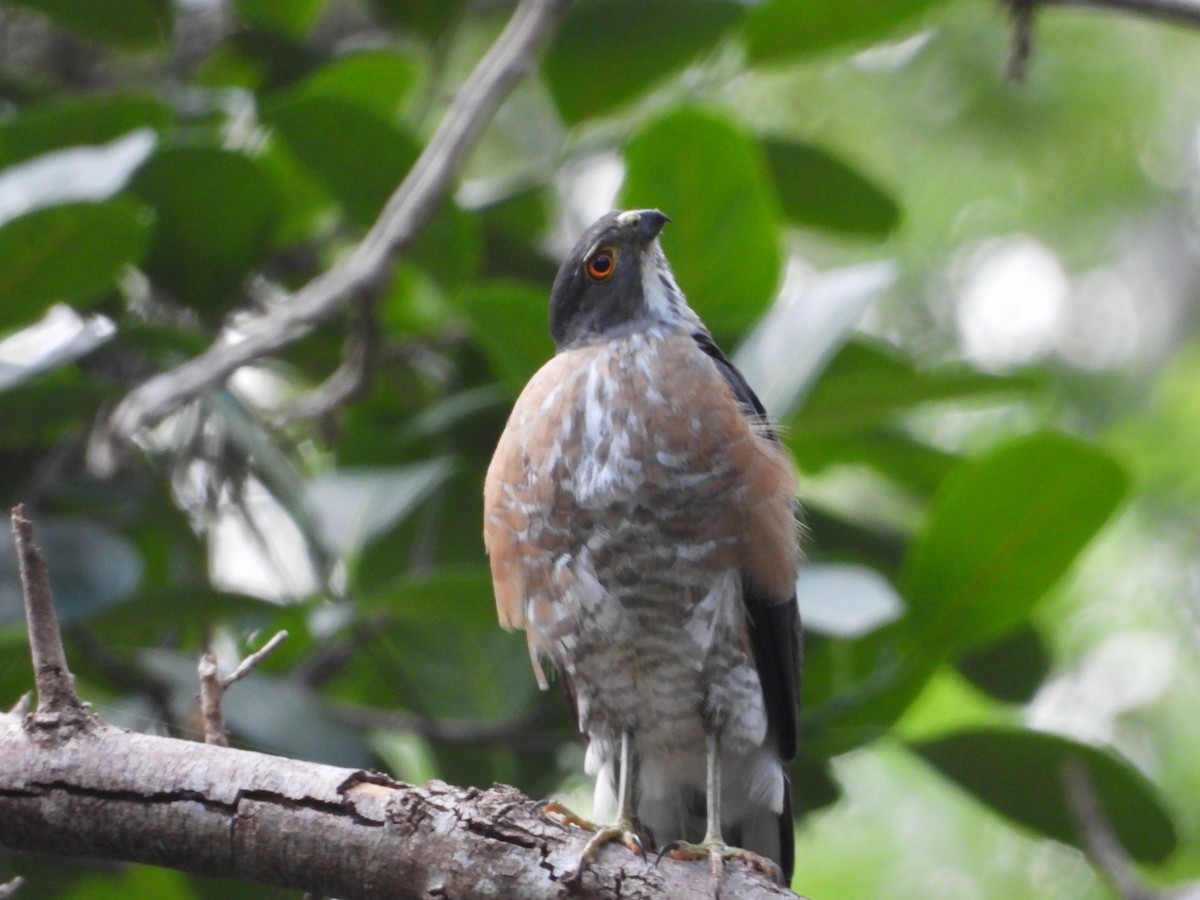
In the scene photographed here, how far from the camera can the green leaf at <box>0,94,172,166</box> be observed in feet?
11.5

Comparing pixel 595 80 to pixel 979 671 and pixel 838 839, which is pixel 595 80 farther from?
pixel 838 839

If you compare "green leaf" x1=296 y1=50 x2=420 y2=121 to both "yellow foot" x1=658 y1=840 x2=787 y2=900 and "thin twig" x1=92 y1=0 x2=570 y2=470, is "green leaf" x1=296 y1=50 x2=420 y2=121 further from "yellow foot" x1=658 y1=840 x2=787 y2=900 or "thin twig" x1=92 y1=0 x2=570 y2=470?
"yellow foot" x1=658 y1=840 x2=787 y2=900

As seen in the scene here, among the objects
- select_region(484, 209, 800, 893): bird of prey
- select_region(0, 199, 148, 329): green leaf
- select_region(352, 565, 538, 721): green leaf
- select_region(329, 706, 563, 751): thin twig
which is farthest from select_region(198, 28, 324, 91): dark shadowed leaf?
select_region(329, 706, 563, 751): thin twig

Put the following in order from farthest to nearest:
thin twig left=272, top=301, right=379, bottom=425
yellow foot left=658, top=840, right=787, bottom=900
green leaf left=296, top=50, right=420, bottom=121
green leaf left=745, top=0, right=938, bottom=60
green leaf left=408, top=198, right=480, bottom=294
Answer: green leaf left=296, top=50, right=420, bottom=121 < green leaf left=745, top=0, right=938, bottom=60 < green leaf left=408, top=198, right=480, bottom=294 < thin twig left=272, top=301, right=379, bottom=425 < yellow foot left=658, top=840, right=787, bottom=900

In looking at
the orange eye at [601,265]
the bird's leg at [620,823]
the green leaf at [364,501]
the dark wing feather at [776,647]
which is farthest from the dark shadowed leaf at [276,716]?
the orange eye at [601,265]

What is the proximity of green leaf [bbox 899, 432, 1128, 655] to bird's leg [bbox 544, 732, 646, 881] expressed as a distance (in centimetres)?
80

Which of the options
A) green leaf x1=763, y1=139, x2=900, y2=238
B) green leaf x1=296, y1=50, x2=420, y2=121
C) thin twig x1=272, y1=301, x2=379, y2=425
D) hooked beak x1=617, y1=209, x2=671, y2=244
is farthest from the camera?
green leaf x1=763, y1=139, x2=900, y2=238

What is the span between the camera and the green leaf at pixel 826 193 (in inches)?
162

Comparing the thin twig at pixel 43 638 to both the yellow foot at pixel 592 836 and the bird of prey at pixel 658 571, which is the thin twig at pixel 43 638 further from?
the bird of prey at pixel 658 571

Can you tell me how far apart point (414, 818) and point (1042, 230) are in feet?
27.6

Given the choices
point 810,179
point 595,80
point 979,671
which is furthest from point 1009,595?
point 595,80

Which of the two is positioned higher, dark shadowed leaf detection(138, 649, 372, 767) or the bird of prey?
the bird of prey

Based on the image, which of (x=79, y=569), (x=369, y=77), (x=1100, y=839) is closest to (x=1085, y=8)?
(x=369, y=77)

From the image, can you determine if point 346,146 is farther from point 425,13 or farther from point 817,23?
point 817,23
